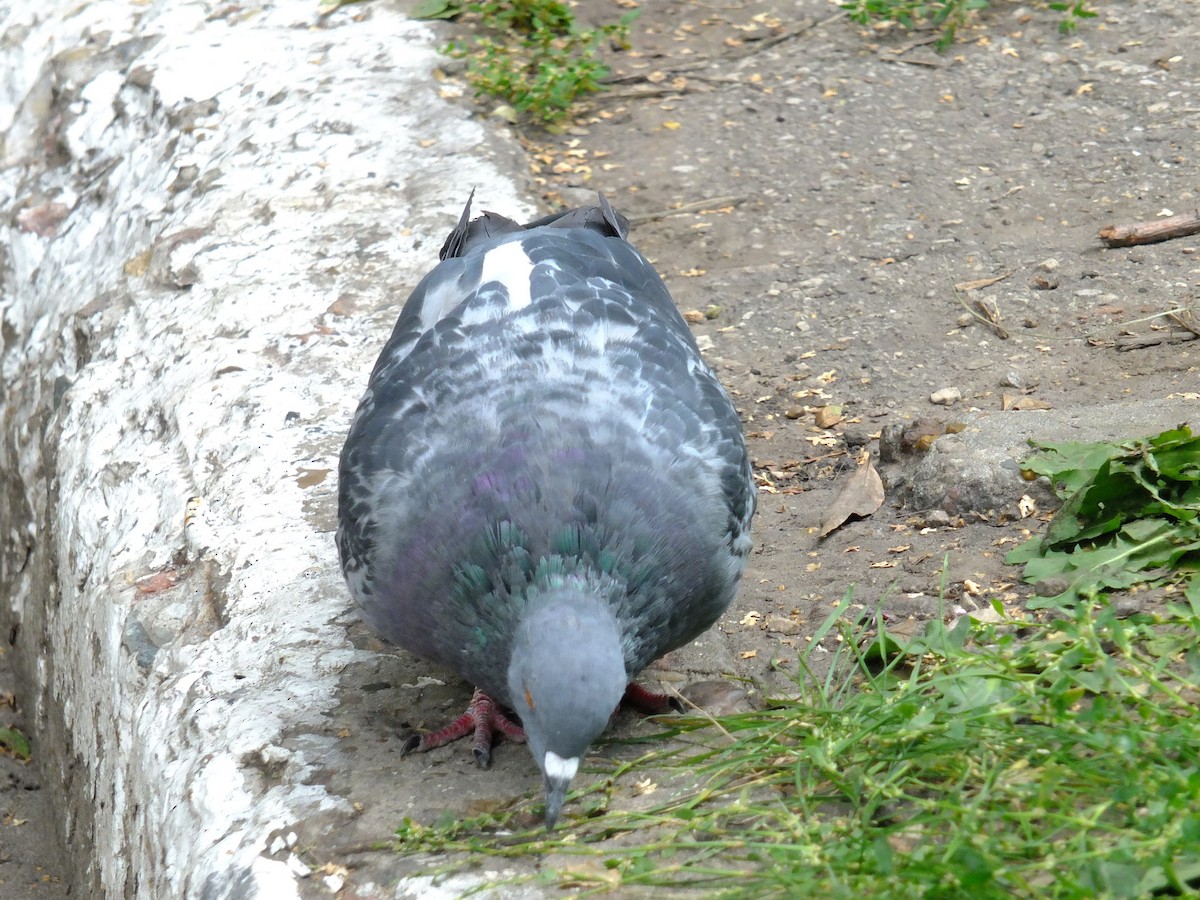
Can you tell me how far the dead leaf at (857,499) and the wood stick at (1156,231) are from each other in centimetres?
164

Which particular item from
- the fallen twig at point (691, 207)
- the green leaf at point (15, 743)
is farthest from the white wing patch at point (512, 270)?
the green leaf at point (15, 743)

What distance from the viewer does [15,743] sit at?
17.8 feet

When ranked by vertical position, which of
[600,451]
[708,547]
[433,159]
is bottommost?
[433,159]

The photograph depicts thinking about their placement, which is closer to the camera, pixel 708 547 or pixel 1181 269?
pixel 708 547

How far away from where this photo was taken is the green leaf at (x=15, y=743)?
542cm

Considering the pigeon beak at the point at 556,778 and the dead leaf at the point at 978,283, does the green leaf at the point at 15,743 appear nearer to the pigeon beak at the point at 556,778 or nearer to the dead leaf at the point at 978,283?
the pigeon beak at the point at 556,778

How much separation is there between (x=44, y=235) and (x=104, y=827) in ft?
11.1

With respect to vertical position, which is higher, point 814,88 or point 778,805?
point 778,805

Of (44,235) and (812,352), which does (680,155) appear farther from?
(44,235)

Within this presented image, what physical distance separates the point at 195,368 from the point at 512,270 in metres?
1.79

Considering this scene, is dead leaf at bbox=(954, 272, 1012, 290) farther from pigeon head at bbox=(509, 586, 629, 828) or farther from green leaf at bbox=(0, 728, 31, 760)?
green leaf at bbox=(0, 728, 31, 760)

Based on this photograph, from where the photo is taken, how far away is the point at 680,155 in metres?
6.30

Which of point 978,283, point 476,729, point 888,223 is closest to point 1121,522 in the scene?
point 476,729

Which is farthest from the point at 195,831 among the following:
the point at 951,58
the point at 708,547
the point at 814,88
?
the point at 951,58
